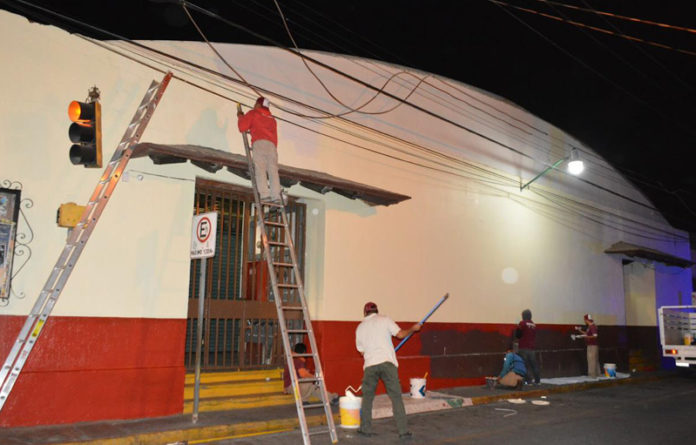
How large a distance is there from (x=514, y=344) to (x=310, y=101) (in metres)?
8.42

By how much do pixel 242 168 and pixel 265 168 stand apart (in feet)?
1.65

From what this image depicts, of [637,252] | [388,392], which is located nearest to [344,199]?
[388,392]

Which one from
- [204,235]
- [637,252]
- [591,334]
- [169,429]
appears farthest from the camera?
[637,252]

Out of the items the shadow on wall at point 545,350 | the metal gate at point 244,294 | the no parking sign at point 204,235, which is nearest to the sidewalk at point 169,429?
the metal gate at point 244,294

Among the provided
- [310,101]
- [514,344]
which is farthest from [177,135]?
[514,344]

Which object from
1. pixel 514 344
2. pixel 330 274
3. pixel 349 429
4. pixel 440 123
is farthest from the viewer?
pixel 514 344

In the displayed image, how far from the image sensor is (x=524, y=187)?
52.9 feet

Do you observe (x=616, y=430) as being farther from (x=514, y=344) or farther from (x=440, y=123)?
(x=440, y=123)

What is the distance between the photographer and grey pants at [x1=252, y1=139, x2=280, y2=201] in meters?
8.78

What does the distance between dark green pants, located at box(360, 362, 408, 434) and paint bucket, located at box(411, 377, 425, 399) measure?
9.98 feet

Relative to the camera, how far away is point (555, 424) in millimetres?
9438

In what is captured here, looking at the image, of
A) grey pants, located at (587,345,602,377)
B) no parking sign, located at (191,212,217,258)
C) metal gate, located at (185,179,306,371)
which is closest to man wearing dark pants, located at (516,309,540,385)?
grey pants, located at (587,345,602,377)

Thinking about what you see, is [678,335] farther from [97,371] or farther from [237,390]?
[97,371]

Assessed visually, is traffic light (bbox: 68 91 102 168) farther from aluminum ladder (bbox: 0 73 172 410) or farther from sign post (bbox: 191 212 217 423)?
sign post (bbox: 191 212 217 423)
